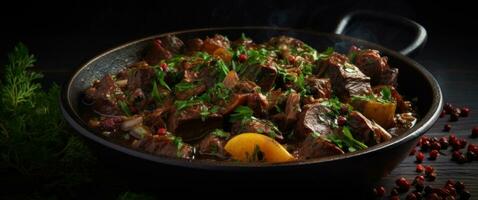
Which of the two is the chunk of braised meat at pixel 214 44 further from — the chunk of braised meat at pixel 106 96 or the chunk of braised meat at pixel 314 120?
the chunk of braised meat at pixel 314 120

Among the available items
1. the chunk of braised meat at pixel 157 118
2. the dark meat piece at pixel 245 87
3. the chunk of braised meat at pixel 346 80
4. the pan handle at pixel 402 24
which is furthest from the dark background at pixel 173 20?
the dark meat piece at pixel 245 87

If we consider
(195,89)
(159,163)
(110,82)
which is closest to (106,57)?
(110,82)

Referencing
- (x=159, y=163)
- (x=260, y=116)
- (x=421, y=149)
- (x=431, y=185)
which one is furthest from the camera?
(x=421, y=149)

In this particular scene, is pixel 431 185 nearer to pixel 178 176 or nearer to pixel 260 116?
pixel 260 116

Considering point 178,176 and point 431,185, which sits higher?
point 178,176

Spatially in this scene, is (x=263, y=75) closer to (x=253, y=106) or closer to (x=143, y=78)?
(x=253, y=106)

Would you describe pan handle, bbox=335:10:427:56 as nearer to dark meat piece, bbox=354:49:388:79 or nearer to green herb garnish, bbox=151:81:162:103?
dark meat piece, bbox=354:49:388:79

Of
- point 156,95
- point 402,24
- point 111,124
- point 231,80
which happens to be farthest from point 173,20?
point 111,124
